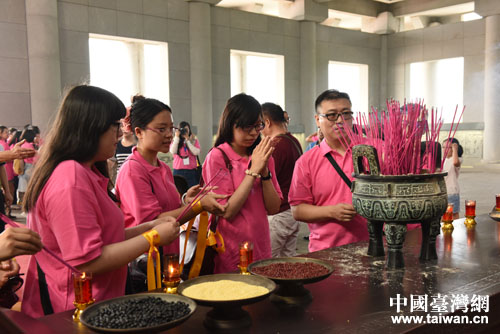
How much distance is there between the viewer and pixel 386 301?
1429 millimetres

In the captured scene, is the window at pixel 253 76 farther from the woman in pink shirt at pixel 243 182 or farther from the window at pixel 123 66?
the woman in pink shirt at pixel 243 182

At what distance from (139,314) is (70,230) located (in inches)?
15.5

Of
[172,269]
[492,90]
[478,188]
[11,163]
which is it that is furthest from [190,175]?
[492,90]

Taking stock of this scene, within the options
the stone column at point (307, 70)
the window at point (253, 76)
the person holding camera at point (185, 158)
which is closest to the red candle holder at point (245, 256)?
the person holding camera at point (185, 158)

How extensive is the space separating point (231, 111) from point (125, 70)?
11.3m

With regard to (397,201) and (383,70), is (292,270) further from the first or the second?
(383,70)

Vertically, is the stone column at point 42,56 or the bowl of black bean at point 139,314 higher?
the stone column at point 42,56

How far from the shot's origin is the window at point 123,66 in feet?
41.1

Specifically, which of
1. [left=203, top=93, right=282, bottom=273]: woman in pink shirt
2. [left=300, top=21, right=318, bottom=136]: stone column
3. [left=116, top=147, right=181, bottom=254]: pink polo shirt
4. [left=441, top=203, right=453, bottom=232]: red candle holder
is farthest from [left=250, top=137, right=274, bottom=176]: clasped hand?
[left=300, top=21, right=318, bottom=136]: stone column

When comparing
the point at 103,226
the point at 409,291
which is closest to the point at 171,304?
the point at 103,226

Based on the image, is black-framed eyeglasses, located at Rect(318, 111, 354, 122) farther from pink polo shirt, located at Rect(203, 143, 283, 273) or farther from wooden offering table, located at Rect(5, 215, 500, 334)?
wooden offering table, located at Rect(5, 215, 500, 334)

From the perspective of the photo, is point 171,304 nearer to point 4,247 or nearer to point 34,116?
point 4,247

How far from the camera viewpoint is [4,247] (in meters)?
1.25

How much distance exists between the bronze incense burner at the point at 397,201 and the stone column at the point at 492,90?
41.4 ft
